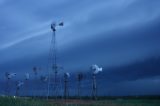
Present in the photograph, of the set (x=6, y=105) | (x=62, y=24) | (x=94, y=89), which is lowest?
(x=6, y=105)

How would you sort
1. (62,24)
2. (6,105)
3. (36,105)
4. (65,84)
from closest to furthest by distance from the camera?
(6,105), (36,105), (62,24), (65,84)

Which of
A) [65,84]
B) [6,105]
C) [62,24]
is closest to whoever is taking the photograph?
[6,105]

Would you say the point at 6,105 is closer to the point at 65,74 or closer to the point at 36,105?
the point at 36,105

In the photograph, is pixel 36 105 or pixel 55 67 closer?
pixel 36 105

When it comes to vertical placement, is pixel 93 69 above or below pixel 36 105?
above

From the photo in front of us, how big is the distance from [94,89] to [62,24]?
36746mm

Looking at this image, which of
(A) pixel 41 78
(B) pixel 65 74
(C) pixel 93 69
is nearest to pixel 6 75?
(A) pixel 41 78

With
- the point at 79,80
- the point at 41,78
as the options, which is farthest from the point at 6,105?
the point at 79,80

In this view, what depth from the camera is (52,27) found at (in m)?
69.3

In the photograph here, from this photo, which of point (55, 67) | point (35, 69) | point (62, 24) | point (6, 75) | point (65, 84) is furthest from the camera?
point (65, 84)

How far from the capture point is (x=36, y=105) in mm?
42406

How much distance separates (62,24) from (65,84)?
39.8 metres

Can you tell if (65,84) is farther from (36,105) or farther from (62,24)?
(36,105)

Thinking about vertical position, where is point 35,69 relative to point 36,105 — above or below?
above
